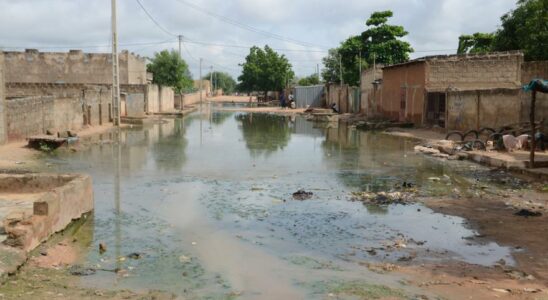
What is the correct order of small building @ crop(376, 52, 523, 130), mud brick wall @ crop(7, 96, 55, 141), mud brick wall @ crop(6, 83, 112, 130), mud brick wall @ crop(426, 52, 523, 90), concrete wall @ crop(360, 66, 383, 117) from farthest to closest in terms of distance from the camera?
concrete wall @ crop(360, 66, 383, 117) → mud brick wall @ crop(426, 52, 523, 90) → mud brick wall @ crop(6, 83, 112, 130) → small building @ crop(376, 52, 523, 130) → mud brick wall @ crop(7, 96, 55, 141)

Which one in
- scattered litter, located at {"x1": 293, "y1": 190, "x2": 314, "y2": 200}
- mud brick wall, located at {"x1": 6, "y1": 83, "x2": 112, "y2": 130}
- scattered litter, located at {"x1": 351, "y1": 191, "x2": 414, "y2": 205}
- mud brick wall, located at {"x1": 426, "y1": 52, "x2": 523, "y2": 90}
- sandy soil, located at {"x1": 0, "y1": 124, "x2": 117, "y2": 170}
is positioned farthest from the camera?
mud brick wall, located at {"x1": 426, "y1": 52, "x2": 523, "y2": 90}

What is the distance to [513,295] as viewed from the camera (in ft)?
19.4

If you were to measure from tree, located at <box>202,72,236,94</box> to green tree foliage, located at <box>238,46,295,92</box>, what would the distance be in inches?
2993

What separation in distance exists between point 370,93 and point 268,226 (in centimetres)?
3340

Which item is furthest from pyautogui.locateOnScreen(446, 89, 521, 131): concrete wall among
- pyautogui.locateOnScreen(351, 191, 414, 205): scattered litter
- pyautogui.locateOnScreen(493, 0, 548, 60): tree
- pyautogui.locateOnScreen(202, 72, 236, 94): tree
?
pyautogui.locateOnScreen(202, 72, 236, 94): tree

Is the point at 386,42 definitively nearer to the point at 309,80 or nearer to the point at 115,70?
the point at 115,70

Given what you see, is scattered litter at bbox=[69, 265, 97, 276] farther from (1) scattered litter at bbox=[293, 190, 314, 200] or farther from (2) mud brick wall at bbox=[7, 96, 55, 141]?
(2) mud brick wall at bbox=[7, 96, 55, 141]

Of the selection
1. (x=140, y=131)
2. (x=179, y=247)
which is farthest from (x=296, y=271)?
(x=140, y=131)

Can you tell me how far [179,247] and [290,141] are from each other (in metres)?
17.2

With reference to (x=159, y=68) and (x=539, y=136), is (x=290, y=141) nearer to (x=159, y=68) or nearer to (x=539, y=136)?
(x=539, y=136)

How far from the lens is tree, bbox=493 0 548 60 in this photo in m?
31.0

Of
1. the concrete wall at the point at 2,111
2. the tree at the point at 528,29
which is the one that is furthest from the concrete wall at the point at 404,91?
the concrete wall at the point at 2,111

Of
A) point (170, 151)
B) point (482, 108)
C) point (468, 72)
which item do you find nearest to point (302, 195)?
point (170, 151)

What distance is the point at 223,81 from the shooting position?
568 ft
